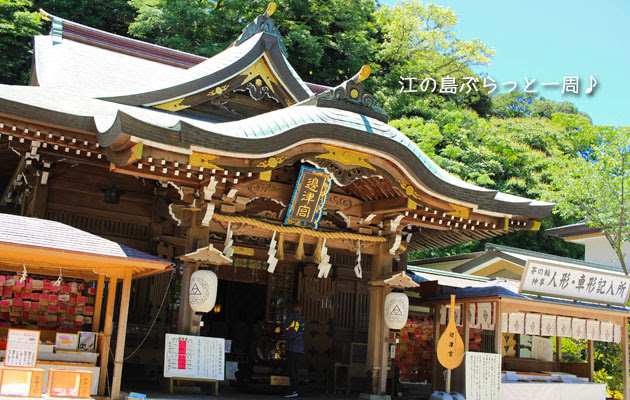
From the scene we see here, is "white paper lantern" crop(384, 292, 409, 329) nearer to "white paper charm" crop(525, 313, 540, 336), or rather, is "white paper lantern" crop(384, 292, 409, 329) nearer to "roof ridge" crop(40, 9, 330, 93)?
"white paper charm" crop(525, 313, 540, 336)

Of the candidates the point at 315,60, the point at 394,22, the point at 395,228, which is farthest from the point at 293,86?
the point at 394,22

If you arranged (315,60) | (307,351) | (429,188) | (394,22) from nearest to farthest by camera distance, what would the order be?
(429,188) → (307,351) → (315,60) → (394,22)

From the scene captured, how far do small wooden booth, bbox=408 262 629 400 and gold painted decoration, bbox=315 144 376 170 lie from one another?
3.52 metres

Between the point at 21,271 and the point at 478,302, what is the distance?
7986 millimetres

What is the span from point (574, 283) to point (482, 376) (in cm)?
275

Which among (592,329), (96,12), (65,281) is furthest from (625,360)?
(96,12)

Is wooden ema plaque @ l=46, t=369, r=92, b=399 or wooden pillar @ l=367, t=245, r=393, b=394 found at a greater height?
wooden pillar @ l=367, t=245, r=393, b=394

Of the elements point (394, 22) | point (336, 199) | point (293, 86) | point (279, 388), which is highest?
point (394, 22)

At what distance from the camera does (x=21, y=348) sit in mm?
7547

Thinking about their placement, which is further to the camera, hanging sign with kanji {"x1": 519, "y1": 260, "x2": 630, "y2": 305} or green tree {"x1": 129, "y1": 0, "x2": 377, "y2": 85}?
green tree {"x1": 129, "y1": 0, "x2": 377, "y2": 85}

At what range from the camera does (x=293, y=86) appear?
40.4 feet

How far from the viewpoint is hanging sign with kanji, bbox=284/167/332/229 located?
9961 mm

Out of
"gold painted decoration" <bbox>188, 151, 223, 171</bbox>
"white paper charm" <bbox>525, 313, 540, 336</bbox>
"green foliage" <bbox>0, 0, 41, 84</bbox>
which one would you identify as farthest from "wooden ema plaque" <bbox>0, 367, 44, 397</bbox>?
"green foliage" <bbox>0, 0, 41, 84</bbox>

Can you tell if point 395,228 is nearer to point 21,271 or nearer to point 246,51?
point 246,51
